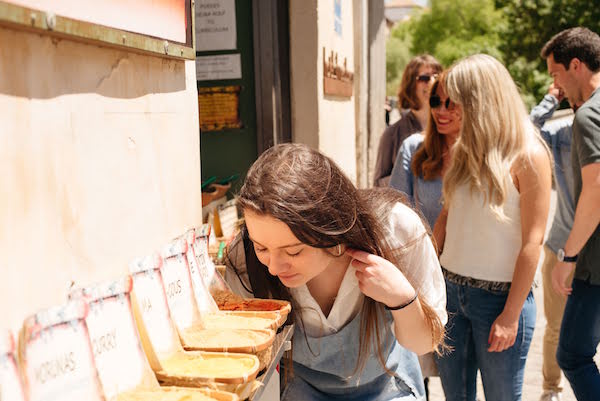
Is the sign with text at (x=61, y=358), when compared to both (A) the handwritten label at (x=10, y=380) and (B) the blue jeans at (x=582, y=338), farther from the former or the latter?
(B) the blue jeans at (x=582, y=338)

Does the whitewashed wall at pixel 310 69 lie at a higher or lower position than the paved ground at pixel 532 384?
higher

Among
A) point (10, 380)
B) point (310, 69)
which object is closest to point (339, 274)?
point (10, 380)

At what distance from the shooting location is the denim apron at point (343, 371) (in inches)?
71.7

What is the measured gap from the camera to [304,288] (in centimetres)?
184

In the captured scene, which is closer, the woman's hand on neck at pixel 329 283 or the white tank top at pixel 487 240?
the woman's hand on neck at pixel 329 283

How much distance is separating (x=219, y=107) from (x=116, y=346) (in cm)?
283

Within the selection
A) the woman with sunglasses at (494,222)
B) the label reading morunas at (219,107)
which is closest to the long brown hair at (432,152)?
the woman with sunglasses at (494,222)

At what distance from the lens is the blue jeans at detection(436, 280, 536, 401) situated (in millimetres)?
2637

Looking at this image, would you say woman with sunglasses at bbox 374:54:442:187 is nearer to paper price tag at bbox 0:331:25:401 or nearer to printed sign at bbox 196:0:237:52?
printed sign at bbox 196:0:237:52

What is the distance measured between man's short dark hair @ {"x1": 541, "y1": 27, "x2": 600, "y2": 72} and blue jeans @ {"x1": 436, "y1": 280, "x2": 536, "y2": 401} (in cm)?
145

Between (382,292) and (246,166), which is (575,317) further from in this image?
(246,166)

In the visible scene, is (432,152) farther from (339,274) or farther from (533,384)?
(533,384)

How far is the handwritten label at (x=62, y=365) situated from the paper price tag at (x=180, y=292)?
0.33m

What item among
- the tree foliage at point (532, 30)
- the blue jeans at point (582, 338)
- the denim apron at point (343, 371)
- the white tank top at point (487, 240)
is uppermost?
the tree foliage at point (532, 30)
